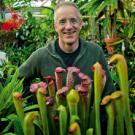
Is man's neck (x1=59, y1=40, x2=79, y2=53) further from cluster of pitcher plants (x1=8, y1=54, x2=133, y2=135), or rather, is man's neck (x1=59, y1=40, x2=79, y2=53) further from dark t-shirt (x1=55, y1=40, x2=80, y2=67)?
cluster of pitcher plants (x1=8, y1=54, x2=133, y2=135)

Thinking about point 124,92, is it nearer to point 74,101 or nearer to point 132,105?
point 74,101

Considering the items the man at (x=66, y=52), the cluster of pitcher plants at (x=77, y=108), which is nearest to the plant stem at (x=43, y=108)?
the cluster of pitcher plants at (x=77, y=108)

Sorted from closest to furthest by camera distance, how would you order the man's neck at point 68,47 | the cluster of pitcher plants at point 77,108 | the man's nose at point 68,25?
the cluster of pitcher plants at point 77,108 → the man's nose at point 68,25 → the man's neck at point 68,47

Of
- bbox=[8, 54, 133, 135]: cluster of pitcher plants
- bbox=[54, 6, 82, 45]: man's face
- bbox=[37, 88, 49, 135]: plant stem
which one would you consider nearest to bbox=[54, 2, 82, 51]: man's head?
bbox=[54, 6, 82, 45]: man's face

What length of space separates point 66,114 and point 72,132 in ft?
0.34

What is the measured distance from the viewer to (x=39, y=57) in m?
1.89

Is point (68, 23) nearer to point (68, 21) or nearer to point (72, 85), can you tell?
point (68, 21)

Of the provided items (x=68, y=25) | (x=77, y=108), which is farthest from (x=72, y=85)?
(x=68, y=25)

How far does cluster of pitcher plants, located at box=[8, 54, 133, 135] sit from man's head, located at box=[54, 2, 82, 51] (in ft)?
1.96

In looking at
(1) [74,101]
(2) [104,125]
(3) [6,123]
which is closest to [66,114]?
(1) [74,101]

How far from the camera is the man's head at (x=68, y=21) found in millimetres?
1802

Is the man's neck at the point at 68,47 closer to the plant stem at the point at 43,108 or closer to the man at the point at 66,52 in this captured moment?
the man at the point at 66,52

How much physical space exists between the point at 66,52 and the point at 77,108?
0.79m

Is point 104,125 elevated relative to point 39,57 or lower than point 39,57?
lower
